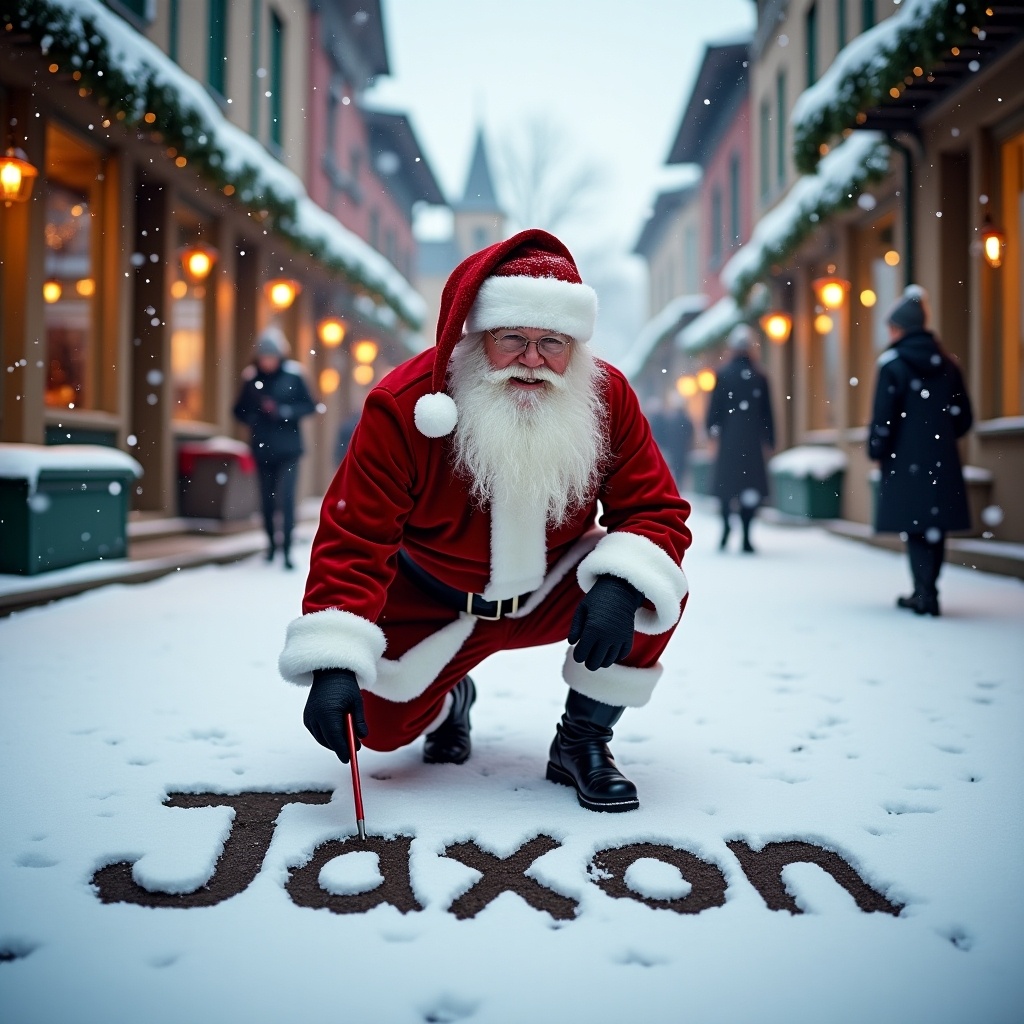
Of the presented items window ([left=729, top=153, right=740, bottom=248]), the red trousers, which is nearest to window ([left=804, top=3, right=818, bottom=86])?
window ([left=729, top=153, right=740, bottom=248])

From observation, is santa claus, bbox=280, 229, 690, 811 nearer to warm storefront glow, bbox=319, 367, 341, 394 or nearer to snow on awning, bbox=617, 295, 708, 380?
warm storefront glow, bbox=319, 367, 341, 394

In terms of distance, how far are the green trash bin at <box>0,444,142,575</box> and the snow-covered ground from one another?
6.60 ft

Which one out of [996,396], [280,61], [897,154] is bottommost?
[996,396]

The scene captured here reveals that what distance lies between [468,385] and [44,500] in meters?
4.32

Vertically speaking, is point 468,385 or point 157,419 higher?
point 157,419

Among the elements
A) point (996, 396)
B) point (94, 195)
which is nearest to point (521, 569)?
point (996, 396)

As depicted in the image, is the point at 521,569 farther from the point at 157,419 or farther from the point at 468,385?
the point at 157,419

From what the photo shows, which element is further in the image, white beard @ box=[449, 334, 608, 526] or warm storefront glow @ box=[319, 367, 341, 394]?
warm storefront glow @ box=[319, 367, 341, 394]

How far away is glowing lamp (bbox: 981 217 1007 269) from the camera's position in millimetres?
6988

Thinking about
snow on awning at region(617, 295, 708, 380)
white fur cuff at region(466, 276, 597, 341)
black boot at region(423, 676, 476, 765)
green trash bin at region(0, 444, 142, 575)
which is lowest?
black boot at region(423, 676, 476, 765)

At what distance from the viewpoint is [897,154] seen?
9273mm

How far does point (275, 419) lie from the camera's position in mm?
7367

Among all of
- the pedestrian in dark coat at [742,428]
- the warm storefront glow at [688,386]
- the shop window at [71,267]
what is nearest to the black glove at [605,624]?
the pedestrian in dark coat at [742,428]

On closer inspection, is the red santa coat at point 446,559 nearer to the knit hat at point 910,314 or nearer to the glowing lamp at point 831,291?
the knit hat at point 910,314
